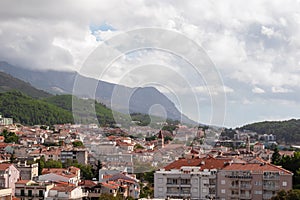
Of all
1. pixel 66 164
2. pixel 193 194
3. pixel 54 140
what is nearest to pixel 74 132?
pixel 54 140

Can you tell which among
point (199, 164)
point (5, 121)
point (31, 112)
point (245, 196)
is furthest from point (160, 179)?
point (31, 112)

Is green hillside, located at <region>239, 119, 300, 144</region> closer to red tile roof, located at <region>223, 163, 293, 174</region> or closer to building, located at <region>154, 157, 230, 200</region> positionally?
red tile roof, located at <region>223, 163, 293, 174</region>

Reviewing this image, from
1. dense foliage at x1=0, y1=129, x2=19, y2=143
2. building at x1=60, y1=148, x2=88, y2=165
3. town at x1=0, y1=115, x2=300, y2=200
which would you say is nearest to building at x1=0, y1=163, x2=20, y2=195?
town at x1=0, y1=115, x2=300, y2=200

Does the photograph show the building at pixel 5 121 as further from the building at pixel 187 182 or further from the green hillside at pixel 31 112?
the building at pixel 187 182

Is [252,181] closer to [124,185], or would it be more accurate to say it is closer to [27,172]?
[124,185]

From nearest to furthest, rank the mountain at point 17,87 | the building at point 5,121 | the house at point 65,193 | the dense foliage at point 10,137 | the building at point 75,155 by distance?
1. the house at point 65,193
2. the building at point 75,155
3. the dense foliage at point 10,137
4. the building at point 5,121
5. the mountain at point 17,87

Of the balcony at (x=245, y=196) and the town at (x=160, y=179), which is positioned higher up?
the town at (x=160, y=179)

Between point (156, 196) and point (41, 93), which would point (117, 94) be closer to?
point (156, 196)

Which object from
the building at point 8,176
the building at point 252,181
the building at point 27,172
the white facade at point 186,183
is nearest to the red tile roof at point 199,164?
the white facade at point 186,183
